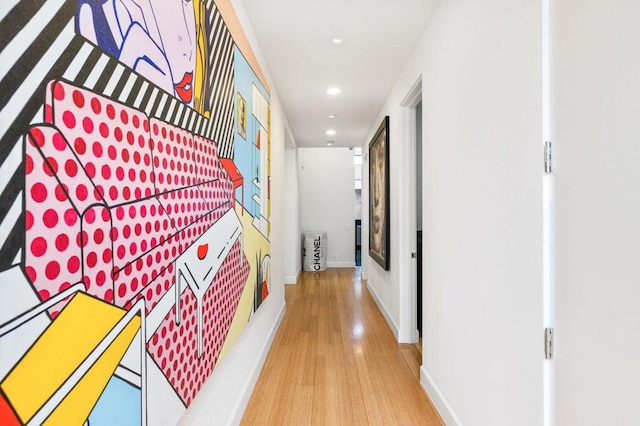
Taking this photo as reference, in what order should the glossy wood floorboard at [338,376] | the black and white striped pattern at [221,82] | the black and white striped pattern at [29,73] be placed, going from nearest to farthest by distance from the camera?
the black and white striped pattern at [29,73] < the black and white striped pattern at [221,82] < the glossy wood floorboard at [338,376]

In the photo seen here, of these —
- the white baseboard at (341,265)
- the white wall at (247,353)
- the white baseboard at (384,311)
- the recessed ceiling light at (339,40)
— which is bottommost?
the white baseboard at (341,265)

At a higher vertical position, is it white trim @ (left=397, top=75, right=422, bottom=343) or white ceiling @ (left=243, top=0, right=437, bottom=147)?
white ceiling @ (left=243, top=0, right=437, bottom=147)

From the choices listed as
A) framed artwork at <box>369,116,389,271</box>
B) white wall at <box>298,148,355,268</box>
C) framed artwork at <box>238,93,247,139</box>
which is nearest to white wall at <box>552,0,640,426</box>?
framed artwork at <box>238,93,247,139</box>

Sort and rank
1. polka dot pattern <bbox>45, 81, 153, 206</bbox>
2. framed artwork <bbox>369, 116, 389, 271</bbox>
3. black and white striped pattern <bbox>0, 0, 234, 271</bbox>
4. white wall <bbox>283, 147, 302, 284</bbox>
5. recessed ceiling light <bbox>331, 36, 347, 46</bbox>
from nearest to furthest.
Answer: black and white striped pattern <bbox>0, 0, 234, 271</bbox>
polka dot pattern <bbox>45, 81, 153, 206</bbox>
recessed ceiling light <bbox>331, 36, 347, 46</bbox>
framed artwork <bbox>369, 116, 389, 271</bbox>
white wall <bbox>283, 147, 302, 284</bbox>

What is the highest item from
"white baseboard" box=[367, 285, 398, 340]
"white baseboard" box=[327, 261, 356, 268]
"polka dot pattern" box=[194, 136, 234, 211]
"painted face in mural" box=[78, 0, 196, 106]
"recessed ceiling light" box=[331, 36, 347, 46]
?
"recessed ceiling light" box=[331, 36, 347, 46]

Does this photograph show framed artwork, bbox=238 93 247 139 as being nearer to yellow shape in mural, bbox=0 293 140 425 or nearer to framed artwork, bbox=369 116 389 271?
yellow shape in mural, bbox=0 293 140 425

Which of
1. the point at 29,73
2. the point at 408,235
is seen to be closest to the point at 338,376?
the point at 408,235

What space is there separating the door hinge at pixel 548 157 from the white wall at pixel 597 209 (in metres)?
0.03

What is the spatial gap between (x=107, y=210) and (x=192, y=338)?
2.05 feet

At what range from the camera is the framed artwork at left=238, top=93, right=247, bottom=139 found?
1.98 m

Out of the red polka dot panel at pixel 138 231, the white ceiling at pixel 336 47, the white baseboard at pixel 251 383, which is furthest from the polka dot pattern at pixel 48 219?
the white ceiling at pixel 336 47

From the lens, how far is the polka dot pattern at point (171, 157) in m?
1.02

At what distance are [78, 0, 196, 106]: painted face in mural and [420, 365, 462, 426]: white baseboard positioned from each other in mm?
2020

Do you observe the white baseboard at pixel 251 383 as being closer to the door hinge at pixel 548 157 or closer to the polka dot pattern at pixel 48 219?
the polka dot pattern at pixel 48 219
